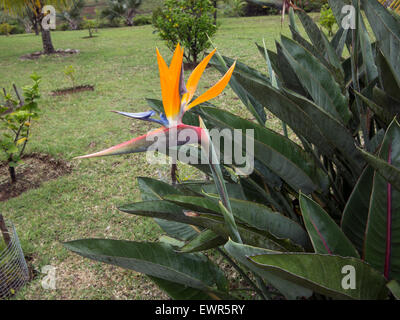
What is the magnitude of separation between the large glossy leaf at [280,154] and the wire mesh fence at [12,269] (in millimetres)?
1175

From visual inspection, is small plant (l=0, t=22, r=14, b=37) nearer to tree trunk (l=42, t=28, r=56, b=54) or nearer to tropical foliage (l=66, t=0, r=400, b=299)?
tree trunk (l=42, t=28, r=56, b=54)

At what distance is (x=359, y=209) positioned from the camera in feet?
2.66

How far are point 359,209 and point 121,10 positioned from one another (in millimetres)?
17956

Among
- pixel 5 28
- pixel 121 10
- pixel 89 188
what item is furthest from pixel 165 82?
pixel 121 10

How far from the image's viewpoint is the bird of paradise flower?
0.46 metres

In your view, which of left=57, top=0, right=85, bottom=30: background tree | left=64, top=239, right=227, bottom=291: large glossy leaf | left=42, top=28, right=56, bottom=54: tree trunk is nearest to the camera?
left=64, top=239, right=227, bottom=291: large glossy leaf

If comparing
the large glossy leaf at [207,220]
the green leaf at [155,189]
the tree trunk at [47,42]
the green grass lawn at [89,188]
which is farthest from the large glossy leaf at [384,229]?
the tree trunk at [47,42]

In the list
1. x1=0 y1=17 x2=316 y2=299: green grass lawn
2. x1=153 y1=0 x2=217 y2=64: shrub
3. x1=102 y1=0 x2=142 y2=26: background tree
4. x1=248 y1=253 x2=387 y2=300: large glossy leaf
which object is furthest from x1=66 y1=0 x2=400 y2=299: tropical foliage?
x1=102 y1=0 x2=142 y2=26: background tree

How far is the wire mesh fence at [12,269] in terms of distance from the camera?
1.51 meters

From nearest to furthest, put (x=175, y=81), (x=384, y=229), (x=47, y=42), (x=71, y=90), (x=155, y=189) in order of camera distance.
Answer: (x=175, y=81) < (x=384, y=229) < (x=155, y=189) < (x=71, y=90) < (x=47, y=42)

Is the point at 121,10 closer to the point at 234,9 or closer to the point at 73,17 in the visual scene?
the point at 73,17

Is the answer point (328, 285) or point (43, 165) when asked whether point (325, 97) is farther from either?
point (43, 165)

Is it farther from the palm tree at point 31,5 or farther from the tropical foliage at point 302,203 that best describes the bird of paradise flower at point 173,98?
the palm tree at point 31,5

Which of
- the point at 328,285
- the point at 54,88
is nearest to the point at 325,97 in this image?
the point at 328,285
